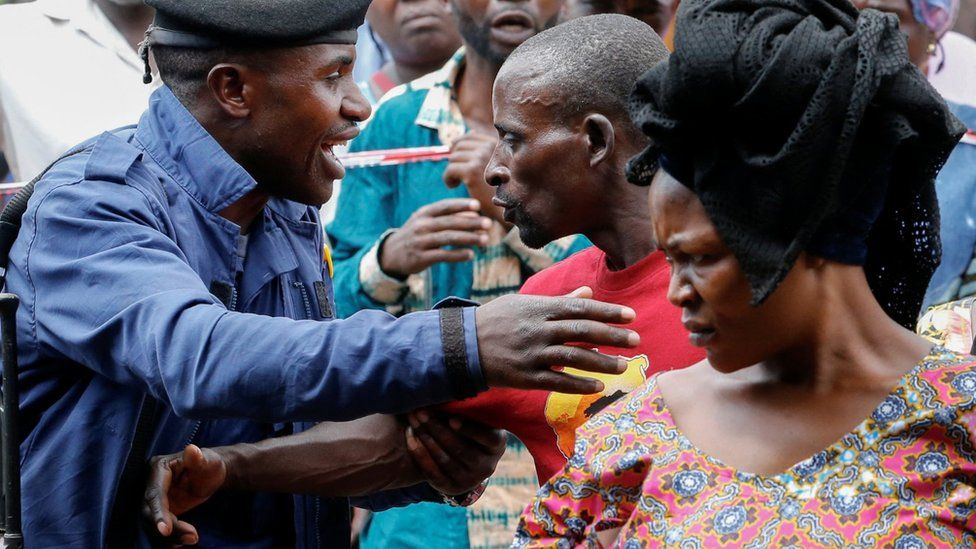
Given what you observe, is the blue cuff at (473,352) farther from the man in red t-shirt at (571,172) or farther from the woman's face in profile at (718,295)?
the woman's face in profile at (718,295)

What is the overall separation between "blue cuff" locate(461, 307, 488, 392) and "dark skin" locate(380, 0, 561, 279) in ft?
5.77

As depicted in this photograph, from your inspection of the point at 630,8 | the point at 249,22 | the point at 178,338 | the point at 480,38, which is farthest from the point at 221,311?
the point at 630,8

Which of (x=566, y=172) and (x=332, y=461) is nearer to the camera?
(x=566, y=172)

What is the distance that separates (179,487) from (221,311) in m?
0.50

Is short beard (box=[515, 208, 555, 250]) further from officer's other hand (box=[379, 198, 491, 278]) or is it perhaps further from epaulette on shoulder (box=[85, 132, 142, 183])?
officer's other hand (box=[379, 198, 491, 278])

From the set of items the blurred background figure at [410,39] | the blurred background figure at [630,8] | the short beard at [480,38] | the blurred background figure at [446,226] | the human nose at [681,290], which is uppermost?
the human nose at [681,290]

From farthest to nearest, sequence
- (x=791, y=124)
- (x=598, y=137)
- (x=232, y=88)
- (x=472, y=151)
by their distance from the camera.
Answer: (x=472, y=151), (x=232, y=88), (x=598, y=137), (x=791, y=124)

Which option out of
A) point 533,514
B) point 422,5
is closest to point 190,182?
point 533,514

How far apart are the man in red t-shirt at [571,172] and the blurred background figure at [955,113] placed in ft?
6.08

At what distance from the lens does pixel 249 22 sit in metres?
3.84

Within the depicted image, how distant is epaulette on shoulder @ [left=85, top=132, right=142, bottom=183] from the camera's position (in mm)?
3631

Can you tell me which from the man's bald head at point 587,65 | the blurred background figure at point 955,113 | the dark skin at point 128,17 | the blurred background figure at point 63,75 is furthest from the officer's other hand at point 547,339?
the dark skin at point 128,17

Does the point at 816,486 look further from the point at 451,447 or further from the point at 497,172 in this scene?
the point at 497,172

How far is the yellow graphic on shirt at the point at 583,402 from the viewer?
11.2 ft
